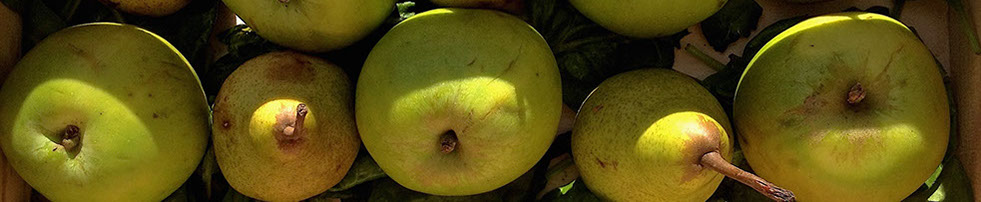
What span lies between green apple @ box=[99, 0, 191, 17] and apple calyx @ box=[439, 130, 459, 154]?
39cm

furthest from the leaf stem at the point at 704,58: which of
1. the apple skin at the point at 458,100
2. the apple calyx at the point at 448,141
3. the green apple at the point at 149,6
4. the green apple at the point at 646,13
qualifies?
the green apple at the point at 149,6

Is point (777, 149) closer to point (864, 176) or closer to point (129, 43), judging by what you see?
point (864, 176)

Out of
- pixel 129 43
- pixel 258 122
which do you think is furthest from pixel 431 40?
pixel 129 43

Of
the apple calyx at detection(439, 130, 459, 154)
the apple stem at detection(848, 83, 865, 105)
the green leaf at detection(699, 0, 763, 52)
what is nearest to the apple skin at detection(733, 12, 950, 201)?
the apple stem at detection(848, 83, 865, 105)

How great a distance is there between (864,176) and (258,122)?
578 millimetres

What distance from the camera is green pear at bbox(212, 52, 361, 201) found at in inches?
32.7

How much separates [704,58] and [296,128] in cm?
49

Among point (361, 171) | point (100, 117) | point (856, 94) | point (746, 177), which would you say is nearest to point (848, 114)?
Result: point (856, 94)

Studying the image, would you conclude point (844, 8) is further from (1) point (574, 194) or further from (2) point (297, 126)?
(2) point (297, 126)

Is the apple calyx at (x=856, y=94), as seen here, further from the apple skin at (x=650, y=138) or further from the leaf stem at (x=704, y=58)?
the leaf stem at (x=704, y=58)

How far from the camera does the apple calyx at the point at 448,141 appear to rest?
2.62ft

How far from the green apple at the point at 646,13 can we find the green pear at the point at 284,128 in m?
0.27

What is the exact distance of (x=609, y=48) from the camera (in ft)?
3.27

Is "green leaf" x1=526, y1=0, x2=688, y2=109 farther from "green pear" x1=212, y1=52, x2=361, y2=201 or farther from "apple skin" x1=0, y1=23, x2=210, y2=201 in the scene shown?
"apple skin" x1=0, y1=23, x2=210, y2=201
